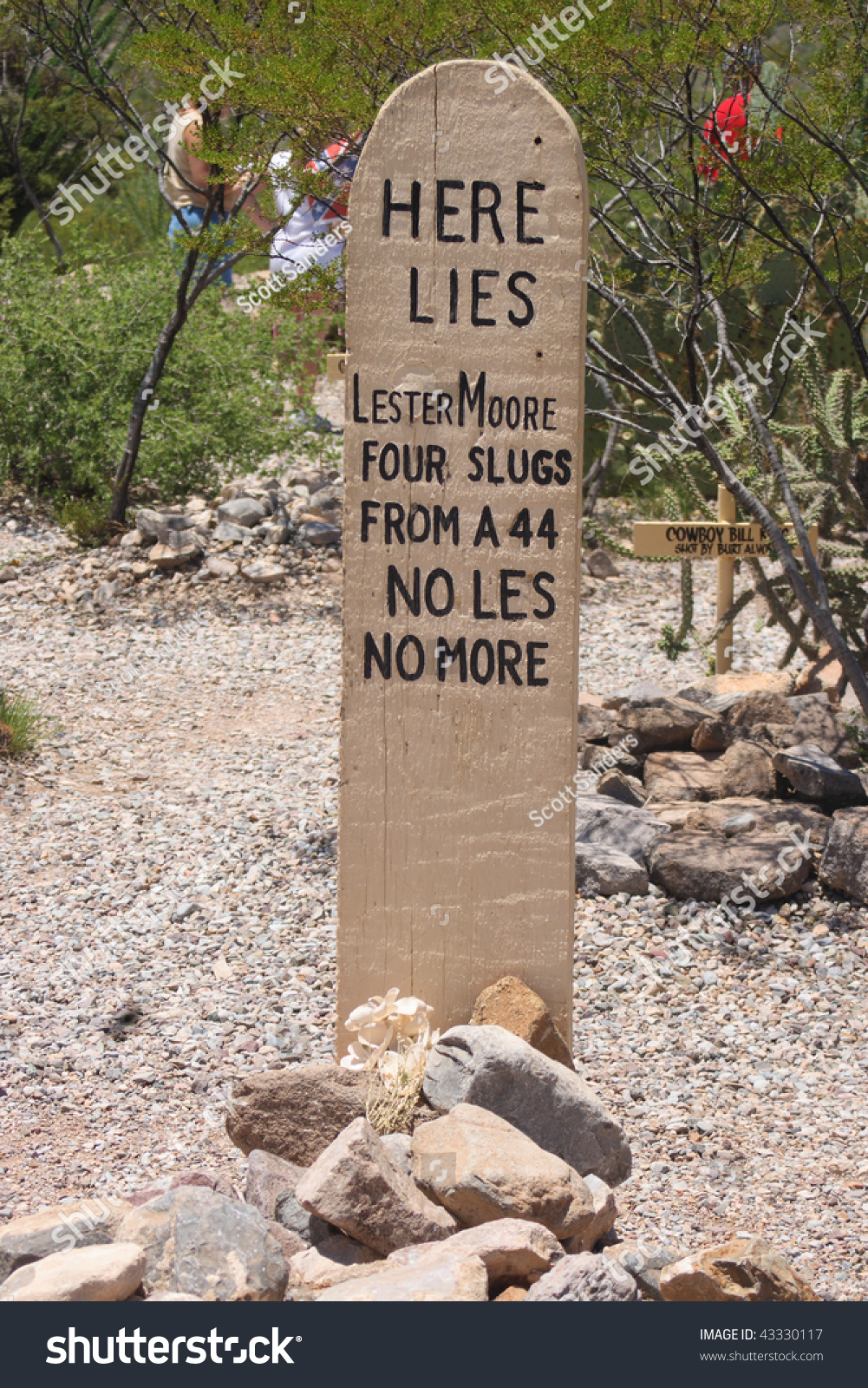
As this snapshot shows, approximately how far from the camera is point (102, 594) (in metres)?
7.67

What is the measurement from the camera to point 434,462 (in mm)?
2836

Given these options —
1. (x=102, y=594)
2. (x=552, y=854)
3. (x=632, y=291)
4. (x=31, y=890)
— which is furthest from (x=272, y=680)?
(x=632, y=291)

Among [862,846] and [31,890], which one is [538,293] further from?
[31,890]

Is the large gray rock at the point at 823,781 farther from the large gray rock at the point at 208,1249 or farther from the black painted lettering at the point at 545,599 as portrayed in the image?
the large gray rock at the point at 208,1249

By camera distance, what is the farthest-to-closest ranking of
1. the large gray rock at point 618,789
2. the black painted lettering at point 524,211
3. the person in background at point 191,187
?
the person in background at point 191,187 → the large gray rock at point 618,789 → the black painted lettering at point 524,211

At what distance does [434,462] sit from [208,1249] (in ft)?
5.32

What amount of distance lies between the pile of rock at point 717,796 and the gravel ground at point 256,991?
0.15 meters

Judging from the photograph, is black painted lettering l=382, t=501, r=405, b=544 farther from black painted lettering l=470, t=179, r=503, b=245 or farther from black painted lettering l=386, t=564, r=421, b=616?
black painted lettering l=470, t=179, r=503, b=245

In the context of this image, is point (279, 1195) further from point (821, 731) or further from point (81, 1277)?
point (821, 731)

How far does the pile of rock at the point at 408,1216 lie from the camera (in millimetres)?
2131

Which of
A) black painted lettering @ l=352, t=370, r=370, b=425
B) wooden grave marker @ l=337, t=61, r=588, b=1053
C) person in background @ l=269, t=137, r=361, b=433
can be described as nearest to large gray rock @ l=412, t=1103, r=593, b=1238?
wooden grave marker @ l=337, t=61, r=588, b=1053

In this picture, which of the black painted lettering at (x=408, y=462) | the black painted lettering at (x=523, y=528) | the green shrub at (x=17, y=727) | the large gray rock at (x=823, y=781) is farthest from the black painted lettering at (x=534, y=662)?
the green shrub at (x=17, y=727)

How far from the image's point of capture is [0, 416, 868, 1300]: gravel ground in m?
2.93

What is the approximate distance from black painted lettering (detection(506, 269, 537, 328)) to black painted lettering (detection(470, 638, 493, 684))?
27.3 inches
